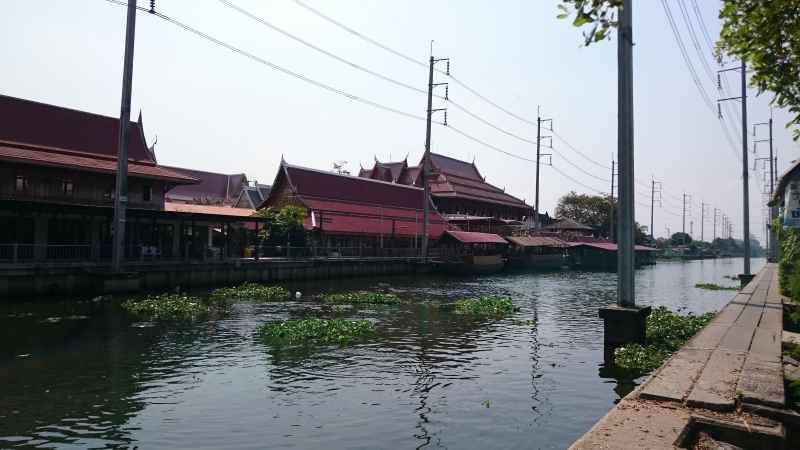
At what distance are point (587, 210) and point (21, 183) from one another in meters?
93.5

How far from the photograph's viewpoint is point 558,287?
137 ft

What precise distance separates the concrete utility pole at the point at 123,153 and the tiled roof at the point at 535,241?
158 ft

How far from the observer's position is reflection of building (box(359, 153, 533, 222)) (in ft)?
237

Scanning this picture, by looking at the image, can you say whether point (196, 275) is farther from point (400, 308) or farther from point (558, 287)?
point (558, 287)

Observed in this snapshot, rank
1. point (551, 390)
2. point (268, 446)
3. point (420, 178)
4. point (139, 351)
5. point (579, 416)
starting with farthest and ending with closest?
point (420, 178)
point (139, 351)
point (551, 390)
point (579, 416)
point (268, 446)

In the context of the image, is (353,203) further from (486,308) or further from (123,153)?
(486,308)

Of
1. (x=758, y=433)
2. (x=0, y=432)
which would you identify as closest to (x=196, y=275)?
(x=0, y=432)

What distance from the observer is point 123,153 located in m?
28.0

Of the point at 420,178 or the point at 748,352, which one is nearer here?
the point at 748,352

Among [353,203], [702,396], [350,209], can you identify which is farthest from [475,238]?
[702,396]

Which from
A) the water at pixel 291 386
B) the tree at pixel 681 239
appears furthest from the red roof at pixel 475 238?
the tree at pixel 681 239

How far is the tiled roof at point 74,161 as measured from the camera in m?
30.0

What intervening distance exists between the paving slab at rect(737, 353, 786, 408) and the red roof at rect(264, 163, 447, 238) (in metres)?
39.5

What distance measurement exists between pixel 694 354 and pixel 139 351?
13899mm
